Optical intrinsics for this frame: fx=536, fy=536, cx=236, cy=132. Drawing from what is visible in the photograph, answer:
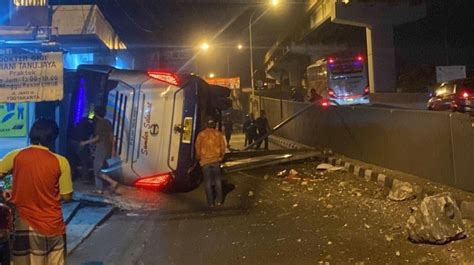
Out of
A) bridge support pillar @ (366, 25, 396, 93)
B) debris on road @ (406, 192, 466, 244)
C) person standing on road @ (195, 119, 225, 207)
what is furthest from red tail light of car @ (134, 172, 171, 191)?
bridge support pillar @ (366, 25, 396, 93)

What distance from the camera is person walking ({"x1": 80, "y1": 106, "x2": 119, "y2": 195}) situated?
10539mm

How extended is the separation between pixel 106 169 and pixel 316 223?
15.6 ft

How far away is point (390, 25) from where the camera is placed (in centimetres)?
3847

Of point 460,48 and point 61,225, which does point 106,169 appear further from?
point 460,48

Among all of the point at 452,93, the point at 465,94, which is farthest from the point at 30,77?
the point at 452,93

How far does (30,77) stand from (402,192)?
21.0ft

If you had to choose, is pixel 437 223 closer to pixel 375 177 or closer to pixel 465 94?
pixel 375 177

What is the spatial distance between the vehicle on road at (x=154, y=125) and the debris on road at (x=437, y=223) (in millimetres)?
5043

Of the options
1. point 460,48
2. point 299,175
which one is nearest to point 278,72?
point 460,48

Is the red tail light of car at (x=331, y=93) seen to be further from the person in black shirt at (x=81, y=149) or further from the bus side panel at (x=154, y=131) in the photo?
the bus side panel at (x=154, y=131)

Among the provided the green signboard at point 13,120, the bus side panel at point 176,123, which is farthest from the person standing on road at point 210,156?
the green signboard at point 13,120

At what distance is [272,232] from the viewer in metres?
7.83

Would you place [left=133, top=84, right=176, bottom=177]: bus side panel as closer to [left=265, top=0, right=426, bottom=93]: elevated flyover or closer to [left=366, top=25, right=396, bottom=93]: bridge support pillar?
[left=265, top=0, right=426, bottom=93]: elevated flyover

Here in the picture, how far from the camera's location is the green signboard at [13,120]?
10477mm
